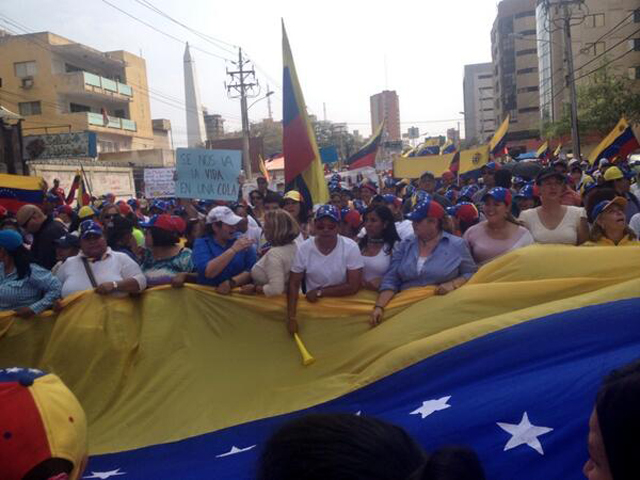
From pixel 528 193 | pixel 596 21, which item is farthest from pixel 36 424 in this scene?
pixel 596 21

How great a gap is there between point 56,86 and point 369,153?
3229 centimetres

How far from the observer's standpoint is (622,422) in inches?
48.2

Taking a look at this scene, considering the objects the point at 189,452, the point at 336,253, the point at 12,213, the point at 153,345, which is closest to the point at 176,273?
the point at 153,345

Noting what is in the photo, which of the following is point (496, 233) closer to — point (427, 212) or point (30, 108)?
point (427, 212)

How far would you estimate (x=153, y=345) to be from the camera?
4.84 metres

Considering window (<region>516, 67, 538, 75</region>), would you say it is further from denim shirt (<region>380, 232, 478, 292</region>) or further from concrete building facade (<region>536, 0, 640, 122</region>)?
denim shirt (<region>380, 232, 478, 292</region>)

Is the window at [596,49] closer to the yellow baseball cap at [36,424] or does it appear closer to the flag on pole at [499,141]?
the flag on pole at [499,141]

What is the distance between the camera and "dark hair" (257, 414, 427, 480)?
117 cm

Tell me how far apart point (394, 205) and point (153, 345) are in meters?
4.71

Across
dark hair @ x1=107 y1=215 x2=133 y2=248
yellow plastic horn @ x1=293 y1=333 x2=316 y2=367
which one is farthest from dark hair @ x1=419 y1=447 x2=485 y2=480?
dark hair @ x1=107 y1=215 x2=133 y2=248

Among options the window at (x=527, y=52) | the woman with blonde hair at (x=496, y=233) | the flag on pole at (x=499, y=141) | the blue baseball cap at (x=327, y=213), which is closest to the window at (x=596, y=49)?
the window at (x=527, y=52)

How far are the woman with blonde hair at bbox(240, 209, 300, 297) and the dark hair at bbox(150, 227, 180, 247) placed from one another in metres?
0.79

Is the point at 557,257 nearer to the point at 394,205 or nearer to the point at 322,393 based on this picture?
the point at 322,393

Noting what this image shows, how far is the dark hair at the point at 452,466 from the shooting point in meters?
1.12
